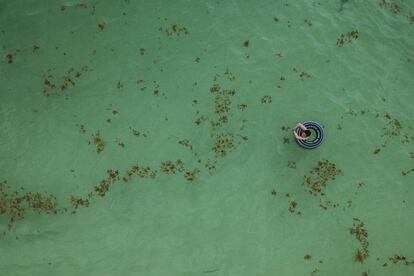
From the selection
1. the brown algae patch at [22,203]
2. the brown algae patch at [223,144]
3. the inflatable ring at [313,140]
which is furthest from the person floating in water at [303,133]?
the brown algae patch at [22,203]

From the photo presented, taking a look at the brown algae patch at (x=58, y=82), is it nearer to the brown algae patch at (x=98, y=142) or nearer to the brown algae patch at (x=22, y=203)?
the brown algae patch at (x=98, y=142)

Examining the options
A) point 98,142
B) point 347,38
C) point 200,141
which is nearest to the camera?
point 98,142

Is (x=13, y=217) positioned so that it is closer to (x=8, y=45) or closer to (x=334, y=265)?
(x=8, y=45)

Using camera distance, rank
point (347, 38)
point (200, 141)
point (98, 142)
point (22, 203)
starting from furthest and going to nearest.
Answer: point (347, 38)
point (200, 141)
point (98, 142)
point (22, 203)

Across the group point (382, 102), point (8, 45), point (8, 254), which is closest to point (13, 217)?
point (8, 254)

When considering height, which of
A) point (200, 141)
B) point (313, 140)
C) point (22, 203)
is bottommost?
point (22, 203)

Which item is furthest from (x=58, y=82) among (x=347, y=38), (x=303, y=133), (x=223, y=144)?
(x=347, y=38)

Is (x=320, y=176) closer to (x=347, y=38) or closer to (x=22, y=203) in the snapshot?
(x=347, y=38)
